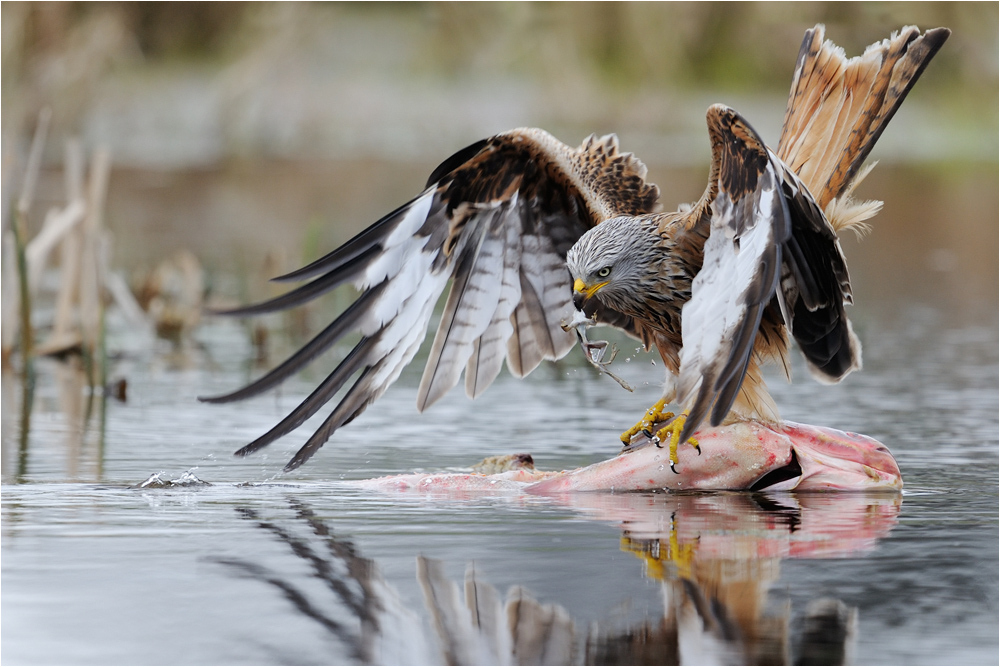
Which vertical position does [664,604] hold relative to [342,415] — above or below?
below

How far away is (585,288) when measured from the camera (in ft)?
22.5

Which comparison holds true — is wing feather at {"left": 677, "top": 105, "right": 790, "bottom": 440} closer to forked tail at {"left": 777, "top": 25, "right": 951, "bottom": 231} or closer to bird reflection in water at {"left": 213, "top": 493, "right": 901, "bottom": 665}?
bird reflection in water at {"left": 213, "top": 493, "right": 901, "bottom": 665}

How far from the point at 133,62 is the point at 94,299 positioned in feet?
57.1

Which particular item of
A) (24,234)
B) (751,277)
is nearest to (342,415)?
(751,277)

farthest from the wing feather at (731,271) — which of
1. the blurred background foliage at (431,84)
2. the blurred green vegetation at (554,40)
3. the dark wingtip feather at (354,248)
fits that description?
the blurred green vegetation at (554,40)

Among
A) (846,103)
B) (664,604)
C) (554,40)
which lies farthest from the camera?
(554,40)

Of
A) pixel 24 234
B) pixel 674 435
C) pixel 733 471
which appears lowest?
pixel 733 471

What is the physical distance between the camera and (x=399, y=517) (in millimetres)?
5891

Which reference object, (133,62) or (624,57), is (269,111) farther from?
(624,57)

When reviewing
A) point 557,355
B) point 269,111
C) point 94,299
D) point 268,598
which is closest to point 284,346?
point 94,299

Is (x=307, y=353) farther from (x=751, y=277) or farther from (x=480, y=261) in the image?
(x=751, y=277)

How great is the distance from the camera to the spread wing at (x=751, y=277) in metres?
5.43

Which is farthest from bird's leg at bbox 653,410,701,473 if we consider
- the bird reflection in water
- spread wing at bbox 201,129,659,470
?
spread wing at bbox 201,129,659,470

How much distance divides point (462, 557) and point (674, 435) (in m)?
1.71
